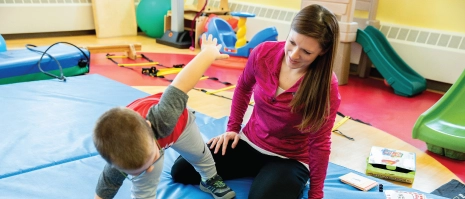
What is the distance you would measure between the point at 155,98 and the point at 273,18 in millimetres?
4002

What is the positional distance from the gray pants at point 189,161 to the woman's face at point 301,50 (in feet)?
1.39

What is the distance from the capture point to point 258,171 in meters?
1.71

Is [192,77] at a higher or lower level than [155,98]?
higher

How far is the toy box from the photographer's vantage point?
209 cm

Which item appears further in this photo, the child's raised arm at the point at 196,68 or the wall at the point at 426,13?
the wall at the point at 426,13

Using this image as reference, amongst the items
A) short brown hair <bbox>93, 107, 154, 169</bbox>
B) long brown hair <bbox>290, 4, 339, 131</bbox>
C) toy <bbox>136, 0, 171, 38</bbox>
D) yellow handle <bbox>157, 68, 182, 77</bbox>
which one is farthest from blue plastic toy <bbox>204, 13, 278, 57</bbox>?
short brown hair <bbox>93, 107, 154, 169</bbox>

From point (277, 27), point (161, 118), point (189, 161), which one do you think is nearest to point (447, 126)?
point (189, 161)

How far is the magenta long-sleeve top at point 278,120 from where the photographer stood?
4.80ft

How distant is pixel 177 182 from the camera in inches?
66.6

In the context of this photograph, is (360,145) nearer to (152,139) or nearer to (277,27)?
(152,139)

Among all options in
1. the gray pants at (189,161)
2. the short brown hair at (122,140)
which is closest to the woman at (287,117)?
the gray pants at (189,161)

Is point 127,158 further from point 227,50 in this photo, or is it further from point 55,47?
point 227,50

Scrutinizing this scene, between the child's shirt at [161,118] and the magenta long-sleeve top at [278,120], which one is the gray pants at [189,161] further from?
the magenta long-sleeve top at [278,120]

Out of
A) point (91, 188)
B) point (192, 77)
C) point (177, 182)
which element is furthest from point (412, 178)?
point (91, 188)
